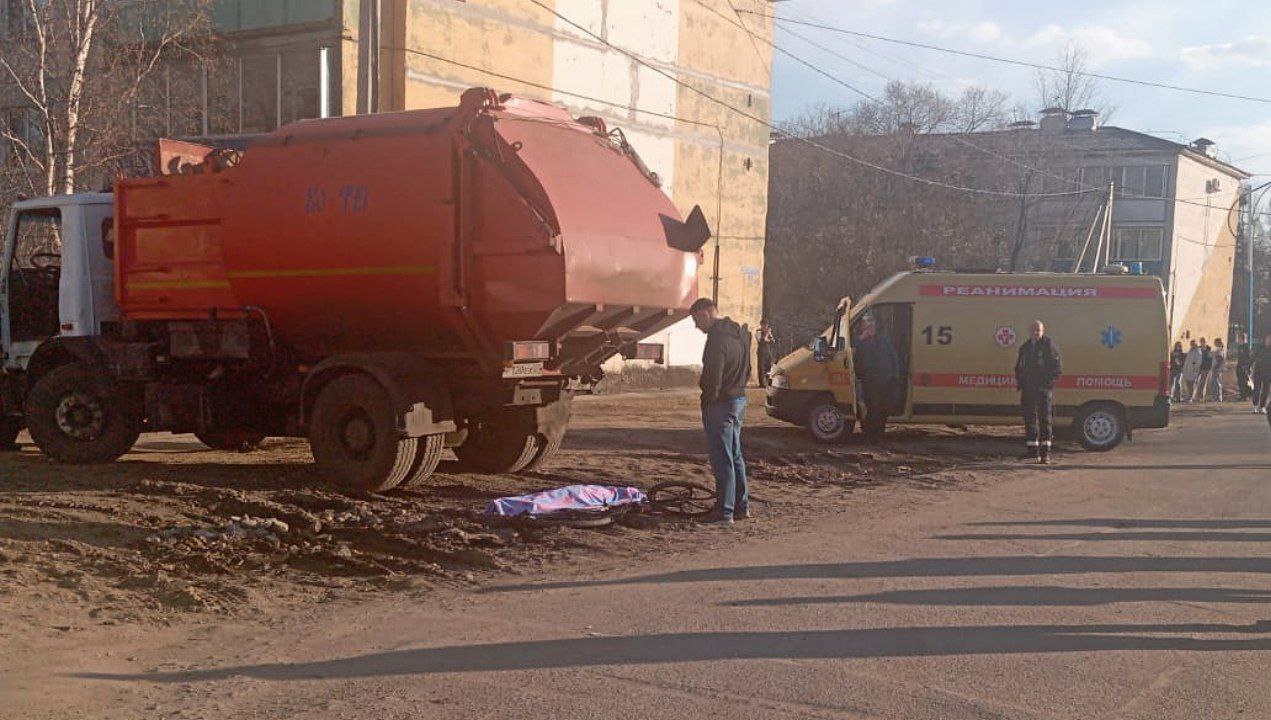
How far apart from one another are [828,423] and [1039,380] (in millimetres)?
3055

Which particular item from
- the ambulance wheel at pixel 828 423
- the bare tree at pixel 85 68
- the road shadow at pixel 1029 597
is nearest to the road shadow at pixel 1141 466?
the ambulance wheel at pixel 828 423

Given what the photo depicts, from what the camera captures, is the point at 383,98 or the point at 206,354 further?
the point at 383,98

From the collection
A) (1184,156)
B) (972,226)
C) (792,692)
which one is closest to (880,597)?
(792,692)

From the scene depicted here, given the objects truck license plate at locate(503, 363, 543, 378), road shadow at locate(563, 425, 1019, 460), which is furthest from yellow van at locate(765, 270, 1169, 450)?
truck license plate at locate(503, 363, 543, 378)

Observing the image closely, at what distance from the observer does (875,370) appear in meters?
15.9

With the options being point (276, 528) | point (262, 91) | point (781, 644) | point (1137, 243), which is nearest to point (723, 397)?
point (276, 528)

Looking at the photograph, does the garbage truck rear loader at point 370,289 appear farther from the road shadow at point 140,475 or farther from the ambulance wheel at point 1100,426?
the ambulance wheel at point 1100,426

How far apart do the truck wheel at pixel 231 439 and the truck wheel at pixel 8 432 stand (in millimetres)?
2356

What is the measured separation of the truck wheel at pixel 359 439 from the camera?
1015 cm

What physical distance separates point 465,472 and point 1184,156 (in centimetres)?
5323

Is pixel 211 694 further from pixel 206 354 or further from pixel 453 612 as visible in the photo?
pixel 206 354

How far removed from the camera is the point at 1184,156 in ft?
184

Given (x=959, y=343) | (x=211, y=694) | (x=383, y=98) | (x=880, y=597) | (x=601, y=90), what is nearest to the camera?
(x=211, y=694)

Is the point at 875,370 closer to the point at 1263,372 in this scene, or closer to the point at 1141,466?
the point at 1141,466
